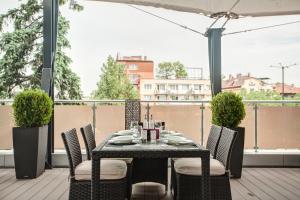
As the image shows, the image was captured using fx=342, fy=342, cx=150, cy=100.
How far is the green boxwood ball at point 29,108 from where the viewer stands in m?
5.50

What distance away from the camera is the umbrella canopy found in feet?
18.3

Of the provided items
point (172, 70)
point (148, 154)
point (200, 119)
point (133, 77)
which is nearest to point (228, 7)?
point (200, 119)

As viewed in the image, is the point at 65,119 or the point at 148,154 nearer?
the point at 148,154

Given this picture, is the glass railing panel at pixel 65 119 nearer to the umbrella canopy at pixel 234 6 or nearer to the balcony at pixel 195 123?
the balcony at pixel 195 123

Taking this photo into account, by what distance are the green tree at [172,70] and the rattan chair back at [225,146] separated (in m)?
12.0

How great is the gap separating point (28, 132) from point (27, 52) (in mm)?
13128

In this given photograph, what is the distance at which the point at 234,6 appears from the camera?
568 cm

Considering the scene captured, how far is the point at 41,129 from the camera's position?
5.61 metres

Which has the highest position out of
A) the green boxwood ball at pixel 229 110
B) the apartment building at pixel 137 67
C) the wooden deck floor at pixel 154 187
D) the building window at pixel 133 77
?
the apartment building at pixel 137 67

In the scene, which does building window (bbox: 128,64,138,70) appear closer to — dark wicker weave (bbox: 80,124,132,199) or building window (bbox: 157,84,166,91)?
building window (bbox: 157,84,166,91)

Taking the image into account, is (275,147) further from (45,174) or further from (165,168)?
(45,174)

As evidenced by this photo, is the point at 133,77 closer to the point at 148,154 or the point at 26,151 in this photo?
the point at 26,151

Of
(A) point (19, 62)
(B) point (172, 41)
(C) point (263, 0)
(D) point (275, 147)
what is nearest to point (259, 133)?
(D) point (275, 147)

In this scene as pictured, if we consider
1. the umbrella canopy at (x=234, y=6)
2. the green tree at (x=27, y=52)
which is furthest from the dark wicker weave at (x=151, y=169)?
the green tree at (x=27, y=52)
